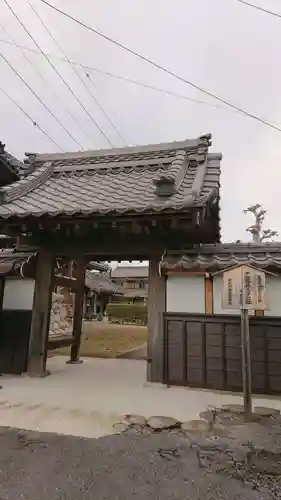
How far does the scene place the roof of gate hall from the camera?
238 inches

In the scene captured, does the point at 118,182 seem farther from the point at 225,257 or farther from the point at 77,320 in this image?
the point at 77,320

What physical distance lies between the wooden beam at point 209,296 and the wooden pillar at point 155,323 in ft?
2.56

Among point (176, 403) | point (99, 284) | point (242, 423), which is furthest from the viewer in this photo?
point (99, 284)

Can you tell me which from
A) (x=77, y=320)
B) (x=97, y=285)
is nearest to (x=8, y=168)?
(x=77, y=320)

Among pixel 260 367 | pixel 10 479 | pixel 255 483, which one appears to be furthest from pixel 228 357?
pixel 10 479

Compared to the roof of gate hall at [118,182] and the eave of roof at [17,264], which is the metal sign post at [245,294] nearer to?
the roof of gate hall at [118,182]

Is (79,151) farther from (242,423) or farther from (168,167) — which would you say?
(242,423)

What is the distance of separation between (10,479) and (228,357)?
12.9ft

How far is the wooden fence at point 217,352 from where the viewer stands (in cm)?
551

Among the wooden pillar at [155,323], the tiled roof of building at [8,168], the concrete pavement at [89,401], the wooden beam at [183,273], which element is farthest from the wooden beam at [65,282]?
the tiled roof of building at [8,168]

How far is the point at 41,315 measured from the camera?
692 cm

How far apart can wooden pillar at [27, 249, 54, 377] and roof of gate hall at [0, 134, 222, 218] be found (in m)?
1.22

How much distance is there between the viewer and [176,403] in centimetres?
486

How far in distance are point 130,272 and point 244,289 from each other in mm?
41130
